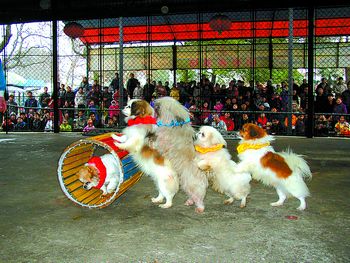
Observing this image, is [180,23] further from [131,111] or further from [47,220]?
[47,220]

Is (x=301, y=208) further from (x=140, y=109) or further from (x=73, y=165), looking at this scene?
(x=73, y=165)

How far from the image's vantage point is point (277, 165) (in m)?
4.14

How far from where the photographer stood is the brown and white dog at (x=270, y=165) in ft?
13.6

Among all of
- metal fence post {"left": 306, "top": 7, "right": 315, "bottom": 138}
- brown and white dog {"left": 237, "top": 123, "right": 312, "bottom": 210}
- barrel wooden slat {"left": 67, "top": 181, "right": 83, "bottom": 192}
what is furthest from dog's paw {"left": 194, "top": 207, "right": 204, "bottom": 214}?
metal fence post {"left": 306, "top": 7, "right": 315, "bottom": 138}

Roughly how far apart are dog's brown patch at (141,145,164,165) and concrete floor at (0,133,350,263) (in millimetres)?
549

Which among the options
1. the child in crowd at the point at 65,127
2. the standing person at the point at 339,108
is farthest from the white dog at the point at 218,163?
the child in crowd at the point at 65,127

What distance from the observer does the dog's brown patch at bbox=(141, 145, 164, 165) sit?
4234 mm

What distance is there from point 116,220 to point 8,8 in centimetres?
1056

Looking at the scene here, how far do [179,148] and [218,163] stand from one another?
18.1 inches

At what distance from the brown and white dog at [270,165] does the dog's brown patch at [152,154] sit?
85 centimetres

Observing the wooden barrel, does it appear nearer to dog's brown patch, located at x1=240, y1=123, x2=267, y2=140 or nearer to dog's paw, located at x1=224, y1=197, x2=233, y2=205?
dog's paw, located at x1=224, y1=197, x2=233, y2=205

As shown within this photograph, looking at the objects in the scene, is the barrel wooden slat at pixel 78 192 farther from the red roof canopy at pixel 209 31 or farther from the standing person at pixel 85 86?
the red roof canopy at pixel 209 31

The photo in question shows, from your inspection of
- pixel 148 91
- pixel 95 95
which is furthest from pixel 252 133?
pixel 95 95

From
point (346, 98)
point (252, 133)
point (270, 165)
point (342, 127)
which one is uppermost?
point (346, 98)
